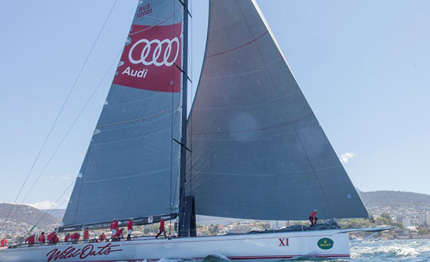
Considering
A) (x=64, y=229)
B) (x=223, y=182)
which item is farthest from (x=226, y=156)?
(x=64, y=229)

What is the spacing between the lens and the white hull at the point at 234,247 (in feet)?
28.5

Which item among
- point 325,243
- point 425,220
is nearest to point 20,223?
point 425,220

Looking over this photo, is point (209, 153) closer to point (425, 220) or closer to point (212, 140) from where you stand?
point (212, 140)

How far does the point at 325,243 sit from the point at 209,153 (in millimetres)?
4997

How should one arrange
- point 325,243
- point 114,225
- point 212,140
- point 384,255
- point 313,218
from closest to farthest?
point 325,243 → point 313,218 → point 114,225 → point 212,140 → point 384,255

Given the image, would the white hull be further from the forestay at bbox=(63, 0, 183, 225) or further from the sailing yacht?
the forestay at bbox=(63, 0, 183, 225)

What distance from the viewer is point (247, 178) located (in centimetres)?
1136

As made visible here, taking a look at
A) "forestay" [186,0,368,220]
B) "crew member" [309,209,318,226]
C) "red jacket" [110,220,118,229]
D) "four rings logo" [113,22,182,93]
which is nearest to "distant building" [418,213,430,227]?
"forestay" [186,0,368,220]

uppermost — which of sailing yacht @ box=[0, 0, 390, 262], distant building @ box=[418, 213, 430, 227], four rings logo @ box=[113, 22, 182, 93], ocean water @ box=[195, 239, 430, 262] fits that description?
distant building @ box=[418, 213, 430, 227]

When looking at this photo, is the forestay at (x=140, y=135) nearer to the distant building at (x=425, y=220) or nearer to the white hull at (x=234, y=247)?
the white hull at (x=234, y=247)

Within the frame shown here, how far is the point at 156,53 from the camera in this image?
45.1ft

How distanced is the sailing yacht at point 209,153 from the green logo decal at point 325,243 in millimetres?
23

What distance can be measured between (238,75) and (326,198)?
201 inches

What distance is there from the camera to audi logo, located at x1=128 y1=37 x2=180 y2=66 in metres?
13.4
